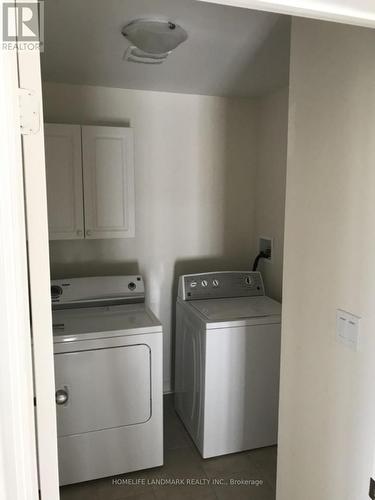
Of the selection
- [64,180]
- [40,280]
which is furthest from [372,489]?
[64,180]

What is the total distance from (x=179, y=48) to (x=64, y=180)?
103cm

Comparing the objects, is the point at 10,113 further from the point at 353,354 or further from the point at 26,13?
the point at 353,354

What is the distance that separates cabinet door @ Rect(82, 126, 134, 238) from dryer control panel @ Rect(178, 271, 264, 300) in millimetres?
590

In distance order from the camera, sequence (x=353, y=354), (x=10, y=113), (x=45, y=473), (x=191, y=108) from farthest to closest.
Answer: (x=191, y=108), (x=353, y=354), (x=45, y=473), (x=10, y=113)

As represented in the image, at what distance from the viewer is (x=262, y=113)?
10.2 feet

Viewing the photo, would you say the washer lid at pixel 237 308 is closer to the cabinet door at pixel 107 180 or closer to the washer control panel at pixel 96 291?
the washer control panel at pixel 96 291

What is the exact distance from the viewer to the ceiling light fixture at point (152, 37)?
5.72 ft

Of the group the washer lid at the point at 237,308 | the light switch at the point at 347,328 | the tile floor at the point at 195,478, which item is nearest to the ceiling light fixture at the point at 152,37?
the light switch at the point at 347,328

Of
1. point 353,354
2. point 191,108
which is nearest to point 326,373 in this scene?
point 353,354

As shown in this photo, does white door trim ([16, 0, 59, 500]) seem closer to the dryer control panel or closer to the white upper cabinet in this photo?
the white upper cabinet

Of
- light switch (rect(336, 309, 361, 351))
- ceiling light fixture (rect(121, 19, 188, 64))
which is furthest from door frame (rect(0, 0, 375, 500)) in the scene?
ceiling light fixture (rect(121, 19, 188, 64))

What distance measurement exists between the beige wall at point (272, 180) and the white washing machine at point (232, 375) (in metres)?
0.39

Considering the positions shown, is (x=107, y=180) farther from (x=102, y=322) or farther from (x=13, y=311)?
(x=13, y=311)

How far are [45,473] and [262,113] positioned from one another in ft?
9.36
